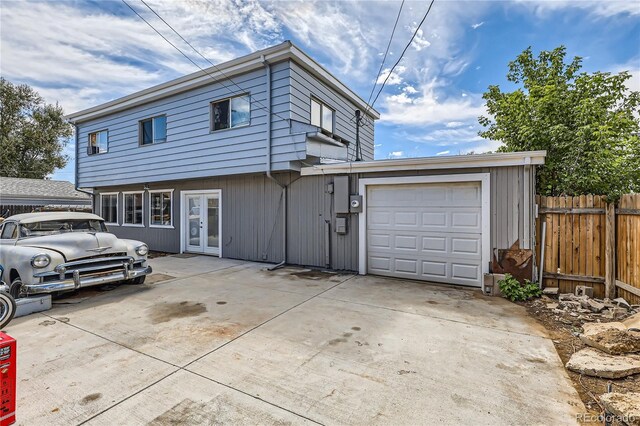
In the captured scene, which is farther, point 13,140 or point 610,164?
point 13,140

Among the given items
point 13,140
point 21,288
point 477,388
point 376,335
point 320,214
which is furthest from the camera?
point 13,140

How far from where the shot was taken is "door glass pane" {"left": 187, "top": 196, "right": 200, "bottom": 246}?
33.8ft

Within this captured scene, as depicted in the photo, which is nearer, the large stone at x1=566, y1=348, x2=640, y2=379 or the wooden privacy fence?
the large stone at x1=566, y1=348, x2=640, y2=379

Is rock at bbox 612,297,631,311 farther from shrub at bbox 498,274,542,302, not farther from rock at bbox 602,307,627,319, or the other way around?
shrub at bbox 498,274,542,302

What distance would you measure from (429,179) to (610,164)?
3.20 m

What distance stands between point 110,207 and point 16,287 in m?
9.07

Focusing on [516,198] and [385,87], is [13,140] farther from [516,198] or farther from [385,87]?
[516,198]

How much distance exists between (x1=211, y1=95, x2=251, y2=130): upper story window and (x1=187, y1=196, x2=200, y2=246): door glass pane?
112 inches

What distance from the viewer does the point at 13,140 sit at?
2275 centimetres

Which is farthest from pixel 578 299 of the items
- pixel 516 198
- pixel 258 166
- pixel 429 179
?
pixel 258 166

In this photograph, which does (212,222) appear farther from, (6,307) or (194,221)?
(6,307)

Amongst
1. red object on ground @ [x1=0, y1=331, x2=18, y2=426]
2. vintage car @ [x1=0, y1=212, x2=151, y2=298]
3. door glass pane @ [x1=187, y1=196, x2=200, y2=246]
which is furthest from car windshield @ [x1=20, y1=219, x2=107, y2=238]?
red object on ground @ [x1=0, y1=331, x2=18, y2=426]

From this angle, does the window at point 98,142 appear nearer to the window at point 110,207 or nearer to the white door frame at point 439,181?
the window at point 110,207

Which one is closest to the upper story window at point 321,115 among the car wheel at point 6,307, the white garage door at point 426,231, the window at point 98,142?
the white garage door at point 426,231
